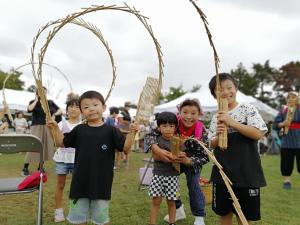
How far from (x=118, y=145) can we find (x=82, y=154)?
1.06 feet

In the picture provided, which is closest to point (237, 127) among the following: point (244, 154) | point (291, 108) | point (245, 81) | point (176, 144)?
point (244, 154)

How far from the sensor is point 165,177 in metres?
4.21

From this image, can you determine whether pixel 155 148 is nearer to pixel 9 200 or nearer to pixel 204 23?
pixel 204 23

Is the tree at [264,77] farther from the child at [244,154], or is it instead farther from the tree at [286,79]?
the child at [244,154]

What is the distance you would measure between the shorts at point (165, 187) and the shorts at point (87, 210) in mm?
909

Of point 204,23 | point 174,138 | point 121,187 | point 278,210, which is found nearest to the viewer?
point 204,23

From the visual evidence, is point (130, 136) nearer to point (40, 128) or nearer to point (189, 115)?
point (189, 115)

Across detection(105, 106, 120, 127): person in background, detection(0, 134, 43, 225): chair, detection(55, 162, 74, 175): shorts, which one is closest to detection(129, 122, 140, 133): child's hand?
detection(0, 134, 43, 225): chair

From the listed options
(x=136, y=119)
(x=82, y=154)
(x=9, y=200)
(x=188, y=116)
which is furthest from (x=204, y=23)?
(x=9, y=200)

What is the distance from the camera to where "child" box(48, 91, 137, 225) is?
3271 mm

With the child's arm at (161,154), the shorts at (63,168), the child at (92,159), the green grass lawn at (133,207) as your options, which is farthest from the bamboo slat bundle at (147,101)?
the green grass lawn at (133,207)

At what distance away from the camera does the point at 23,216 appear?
4.81m

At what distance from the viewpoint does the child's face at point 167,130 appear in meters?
4.21

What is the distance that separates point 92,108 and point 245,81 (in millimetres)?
54320
